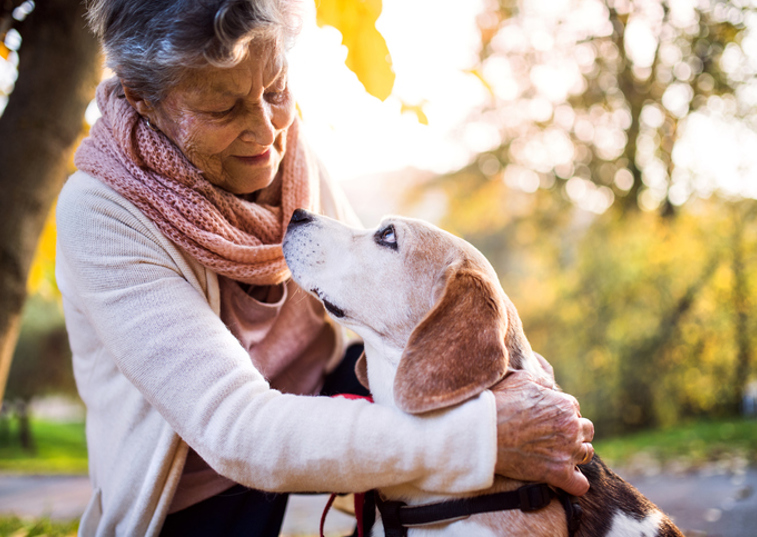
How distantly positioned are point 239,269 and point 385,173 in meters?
15.7

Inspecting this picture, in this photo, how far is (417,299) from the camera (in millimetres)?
1754

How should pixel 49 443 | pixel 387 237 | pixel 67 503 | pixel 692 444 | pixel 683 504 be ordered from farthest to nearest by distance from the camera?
pixel 49 443
pixel 692 444
pixel 67 503
pixel 683 504
pixel 387 237

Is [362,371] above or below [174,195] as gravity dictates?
below

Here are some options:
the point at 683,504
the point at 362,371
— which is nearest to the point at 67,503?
the point at 362,371

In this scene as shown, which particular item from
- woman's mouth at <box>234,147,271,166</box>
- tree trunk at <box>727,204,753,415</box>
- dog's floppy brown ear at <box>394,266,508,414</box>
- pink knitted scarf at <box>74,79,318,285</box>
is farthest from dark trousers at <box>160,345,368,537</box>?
tree trunk at <box>727,204,753,415</box>

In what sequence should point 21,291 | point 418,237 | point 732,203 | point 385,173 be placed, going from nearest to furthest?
point 418,237 < point 21,291 < point 732,203 < point 385,173

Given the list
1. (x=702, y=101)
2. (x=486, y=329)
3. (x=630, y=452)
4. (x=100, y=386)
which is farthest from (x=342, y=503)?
(x=702, y=101)

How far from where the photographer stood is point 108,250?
1616mm

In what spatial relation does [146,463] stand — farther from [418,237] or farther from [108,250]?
[418,237]

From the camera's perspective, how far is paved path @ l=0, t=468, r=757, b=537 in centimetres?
334

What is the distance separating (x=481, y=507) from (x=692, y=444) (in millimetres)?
6372

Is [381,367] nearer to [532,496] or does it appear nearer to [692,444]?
[532,496]

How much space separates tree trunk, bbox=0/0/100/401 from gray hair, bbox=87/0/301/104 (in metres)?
1.29

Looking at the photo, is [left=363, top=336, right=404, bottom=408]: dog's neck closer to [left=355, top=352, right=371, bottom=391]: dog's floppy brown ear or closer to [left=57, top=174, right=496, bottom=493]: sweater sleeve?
[left=355, top=352, right=371, bottom=391]: dog's floppy brown ear
